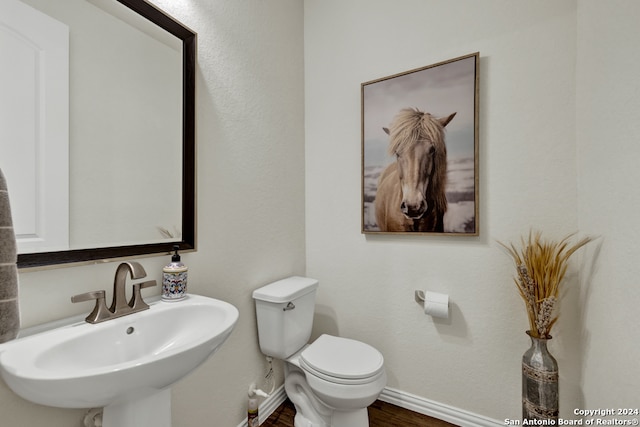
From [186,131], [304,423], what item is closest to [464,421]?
[304,423]

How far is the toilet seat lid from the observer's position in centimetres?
126

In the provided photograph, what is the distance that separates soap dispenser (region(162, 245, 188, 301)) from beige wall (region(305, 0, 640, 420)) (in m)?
1.01

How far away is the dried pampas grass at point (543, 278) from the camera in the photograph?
1193 millimetres

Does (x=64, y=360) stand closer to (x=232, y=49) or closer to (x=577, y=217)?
(x=232, y=49)

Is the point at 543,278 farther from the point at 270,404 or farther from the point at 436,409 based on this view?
the point at 270,404

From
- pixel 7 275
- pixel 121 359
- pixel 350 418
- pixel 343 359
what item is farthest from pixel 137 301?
pixel 350 418

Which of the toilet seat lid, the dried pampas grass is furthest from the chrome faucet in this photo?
the dried pampas grass

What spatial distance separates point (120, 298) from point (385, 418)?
1.49 metres

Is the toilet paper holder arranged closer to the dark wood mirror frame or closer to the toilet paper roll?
the toilet paper roll

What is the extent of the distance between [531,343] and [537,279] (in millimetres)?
343

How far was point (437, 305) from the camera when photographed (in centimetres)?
148

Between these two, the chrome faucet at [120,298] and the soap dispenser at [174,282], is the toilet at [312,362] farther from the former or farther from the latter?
the chrome faucet at [120,298]

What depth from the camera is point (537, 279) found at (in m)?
1.22

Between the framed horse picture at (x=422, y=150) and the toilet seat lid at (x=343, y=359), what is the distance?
2.21 feet
